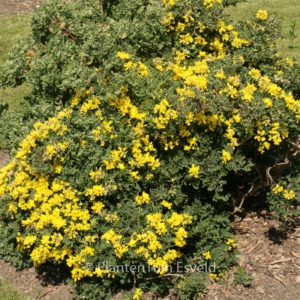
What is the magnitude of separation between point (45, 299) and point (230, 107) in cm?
220

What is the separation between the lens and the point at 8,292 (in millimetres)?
4203

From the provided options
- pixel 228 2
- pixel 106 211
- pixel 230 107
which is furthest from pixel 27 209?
pixel 228 2

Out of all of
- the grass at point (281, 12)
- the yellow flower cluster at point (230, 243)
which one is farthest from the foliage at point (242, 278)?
the grass at point (281, 12)

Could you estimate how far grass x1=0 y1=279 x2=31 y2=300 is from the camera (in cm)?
415

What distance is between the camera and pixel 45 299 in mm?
4133

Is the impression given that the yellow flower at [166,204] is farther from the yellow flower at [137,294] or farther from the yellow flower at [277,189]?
the yellow flower at [277,189]

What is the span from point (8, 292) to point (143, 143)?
5.68ft

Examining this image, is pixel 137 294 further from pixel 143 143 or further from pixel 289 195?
pixel 289 195

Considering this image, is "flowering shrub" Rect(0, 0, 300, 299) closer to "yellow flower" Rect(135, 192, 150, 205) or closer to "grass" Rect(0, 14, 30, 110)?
"yellow flower" Rect(135, 192, 150, 205)

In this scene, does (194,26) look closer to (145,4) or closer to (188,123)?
(145,4)

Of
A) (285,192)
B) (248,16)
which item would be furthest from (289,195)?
(248,16)

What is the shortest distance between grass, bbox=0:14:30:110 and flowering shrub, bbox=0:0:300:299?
3.06 metres

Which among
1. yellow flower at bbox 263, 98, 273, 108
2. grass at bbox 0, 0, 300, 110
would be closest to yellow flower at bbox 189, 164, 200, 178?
yellow flower at bbox 263, 98, 273, 108

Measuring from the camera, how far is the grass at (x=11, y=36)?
23.9 ft
